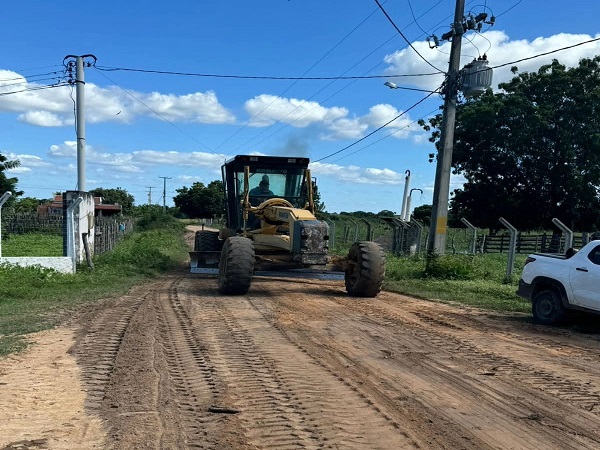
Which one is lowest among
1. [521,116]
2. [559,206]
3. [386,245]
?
[386,245]

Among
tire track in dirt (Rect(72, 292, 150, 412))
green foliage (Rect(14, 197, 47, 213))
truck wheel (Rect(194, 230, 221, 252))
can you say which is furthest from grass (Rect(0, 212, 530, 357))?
green foliage (Rect(14, 197, 47, 213))

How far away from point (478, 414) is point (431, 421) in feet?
1.57

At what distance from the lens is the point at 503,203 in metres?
36.2

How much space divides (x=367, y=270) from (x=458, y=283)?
474 cm

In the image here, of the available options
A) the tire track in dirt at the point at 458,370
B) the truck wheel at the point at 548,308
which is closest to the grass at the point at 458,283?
the truck wheel at the point at 548,308

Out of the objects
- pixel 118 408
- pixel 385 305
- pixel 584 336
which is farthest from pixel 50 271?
pixel 584 336

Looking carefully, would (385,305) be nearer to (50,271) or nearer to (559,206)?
(50,271)

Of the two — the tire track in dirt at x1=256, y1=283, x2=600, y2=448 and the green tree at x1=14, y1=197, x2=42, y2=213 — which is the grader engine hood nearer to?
the tire track in dirt at x1=256, y1=283, x2=600, y2=448

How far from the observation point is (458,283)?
51.9 ft

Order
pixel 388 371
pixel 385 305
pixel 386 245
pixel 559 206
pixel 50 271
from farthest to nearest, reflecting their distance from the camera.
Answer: pixel 559 206 → pixel 386 245 → pixel 50 271 → pixel 385 305 → pixel 388 371

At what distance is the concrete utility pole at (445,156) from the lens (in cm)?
1775

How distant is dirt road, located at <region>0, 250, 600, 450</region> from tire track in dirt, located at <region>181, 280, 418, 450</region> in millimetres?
16

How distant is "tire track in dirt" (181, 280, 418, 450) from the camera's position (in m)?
4.27

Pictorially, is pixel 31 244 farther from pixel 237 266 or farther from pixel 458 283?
pixel 458 283
